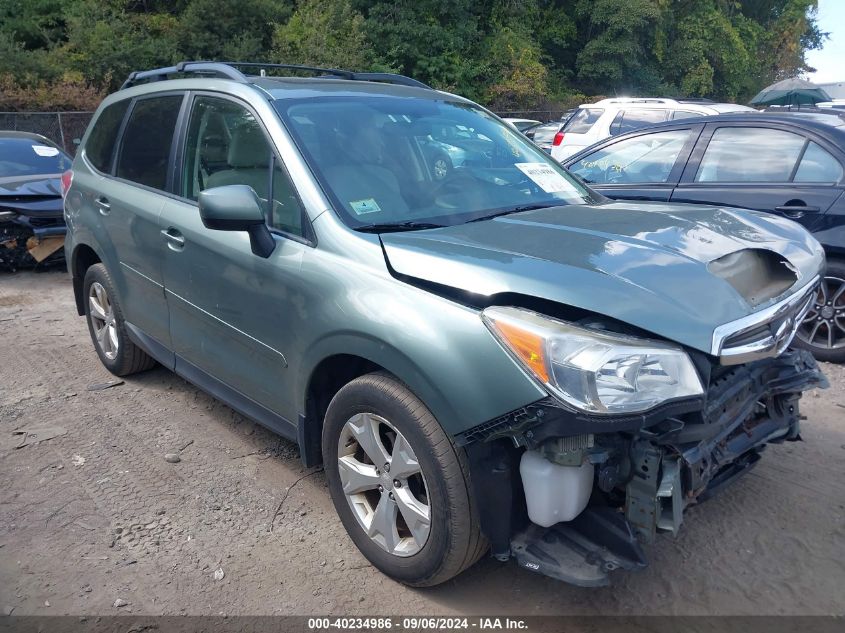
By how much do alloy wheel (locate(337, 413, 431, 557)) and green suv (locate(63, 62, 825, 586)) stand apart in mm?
11

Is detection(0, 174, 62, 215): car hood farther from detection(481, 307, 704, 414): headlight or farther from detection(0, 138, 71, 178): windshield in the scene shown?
detection(481, 307, 704, 414): headlight

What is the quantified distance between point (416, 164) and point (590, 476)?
5.57 ft

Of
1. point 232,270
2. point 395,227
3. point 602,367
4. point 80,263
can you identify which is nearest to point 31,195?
point 80,263

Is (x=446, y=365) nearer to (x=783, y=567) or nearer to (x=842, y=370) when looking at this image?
(x=783, y=567)

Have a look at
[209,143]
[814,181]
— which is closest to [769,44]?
[814,181]

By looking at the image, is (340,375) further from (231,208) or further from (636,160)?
(636,160)

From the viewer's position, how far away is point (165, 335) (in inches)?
163

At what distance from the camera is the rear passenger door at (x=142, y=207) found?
4.08 m

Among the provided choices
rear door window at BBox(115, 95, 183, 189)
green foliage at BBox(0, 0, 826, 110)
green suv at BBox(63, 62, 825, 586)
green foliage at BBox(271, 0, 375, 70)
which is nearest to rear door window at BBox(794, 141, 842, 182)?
green suv at BBox(63, 62, 825, 586)

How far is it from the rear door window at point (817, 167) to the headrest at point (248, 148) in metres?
3.88

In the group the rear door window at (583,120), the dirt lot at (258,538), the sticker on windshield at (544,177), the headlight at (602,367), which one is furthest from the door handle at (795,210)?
the rear door window at (583,120)

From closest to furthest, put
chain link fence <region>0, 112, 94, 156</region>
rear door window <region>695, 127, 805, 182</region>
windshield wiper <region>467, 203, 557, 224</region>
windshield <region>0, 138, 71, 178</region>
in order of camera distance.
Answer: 1. windshield wiper <region>467, 203, 557, 224</region>
2. rear door window <region>695, 127, 805, 182</region>
3. windshield <region>0, 138, 71, 178</region>
4. chain link fence <region>0, 112, 94, 156</region>

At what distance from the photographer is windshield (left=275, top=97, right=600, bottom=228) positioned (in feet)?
10.4

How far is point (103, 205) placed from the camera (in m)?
4.63
